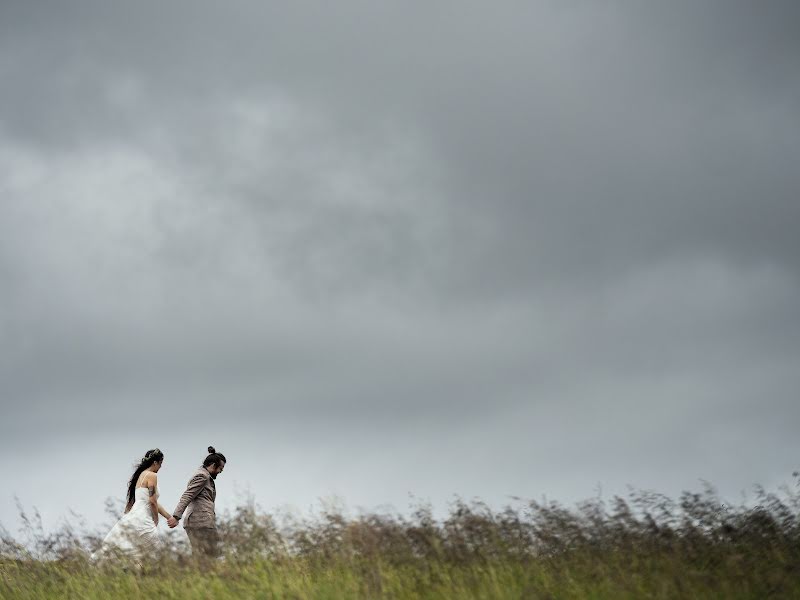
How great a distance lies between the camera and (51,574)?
37.0 ft

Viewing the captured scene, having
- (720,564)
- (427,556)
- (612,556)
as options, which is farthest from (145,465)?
(720,564)

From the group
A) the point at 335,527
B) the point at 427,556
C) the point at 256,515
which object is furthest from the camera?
the point at 256,515

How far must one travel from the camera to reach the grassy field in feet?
27.4

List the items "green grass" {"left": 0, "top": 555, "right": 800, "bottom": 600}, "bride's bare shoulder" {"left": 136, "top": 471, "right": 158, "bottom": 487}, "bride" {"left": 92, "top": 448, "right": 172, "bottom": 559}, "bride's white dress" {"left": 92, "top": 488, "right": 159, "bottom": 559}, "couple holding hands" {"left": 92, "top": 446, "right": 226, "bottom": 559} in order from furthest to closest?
"bride's bare shoulder" {"left": 136, "top": 471, "right": 158, "bottom": 487}, "couple holding hands" {"left": 92, "top": 446, "right": 226, "bottom": 559}, "bride" {"left": 92, "top": 448, "right": 172, "bottom": 559}, "bride's white dress" {"left": 92, "top": 488, "right": 159, "bottom": 559}, "green grass" {"left": 0, "top": 555, "right": 800, "bottom": 600}

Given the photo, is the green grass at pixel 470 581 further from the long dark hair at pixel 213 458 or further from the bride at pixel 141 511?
the long dark hair at pixel 213 458

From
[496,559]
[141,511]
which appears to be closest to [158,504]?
[141,511]

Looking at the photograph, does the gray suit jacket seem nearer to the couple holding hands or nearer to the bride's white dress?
the couple holding hands

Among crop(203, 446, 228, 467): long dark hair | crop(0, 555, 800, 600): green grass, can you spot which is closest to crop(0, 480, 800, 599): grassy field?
crop(0, 555, 800, 600): green grass

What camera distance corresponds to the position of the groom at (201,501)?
1276cm

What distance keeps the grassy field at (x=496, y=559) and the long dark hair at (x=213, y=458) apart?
7.69ft

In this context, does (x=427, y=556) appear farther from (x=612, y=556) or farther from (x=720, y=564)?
(x=720, y=564)

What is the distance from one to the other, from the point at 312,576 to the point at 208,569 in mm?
1411

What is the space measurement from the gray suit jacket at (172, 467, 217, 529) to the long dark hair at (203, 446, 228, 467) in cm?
13

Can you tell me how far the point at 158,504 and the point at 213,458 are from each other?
1037 mm
